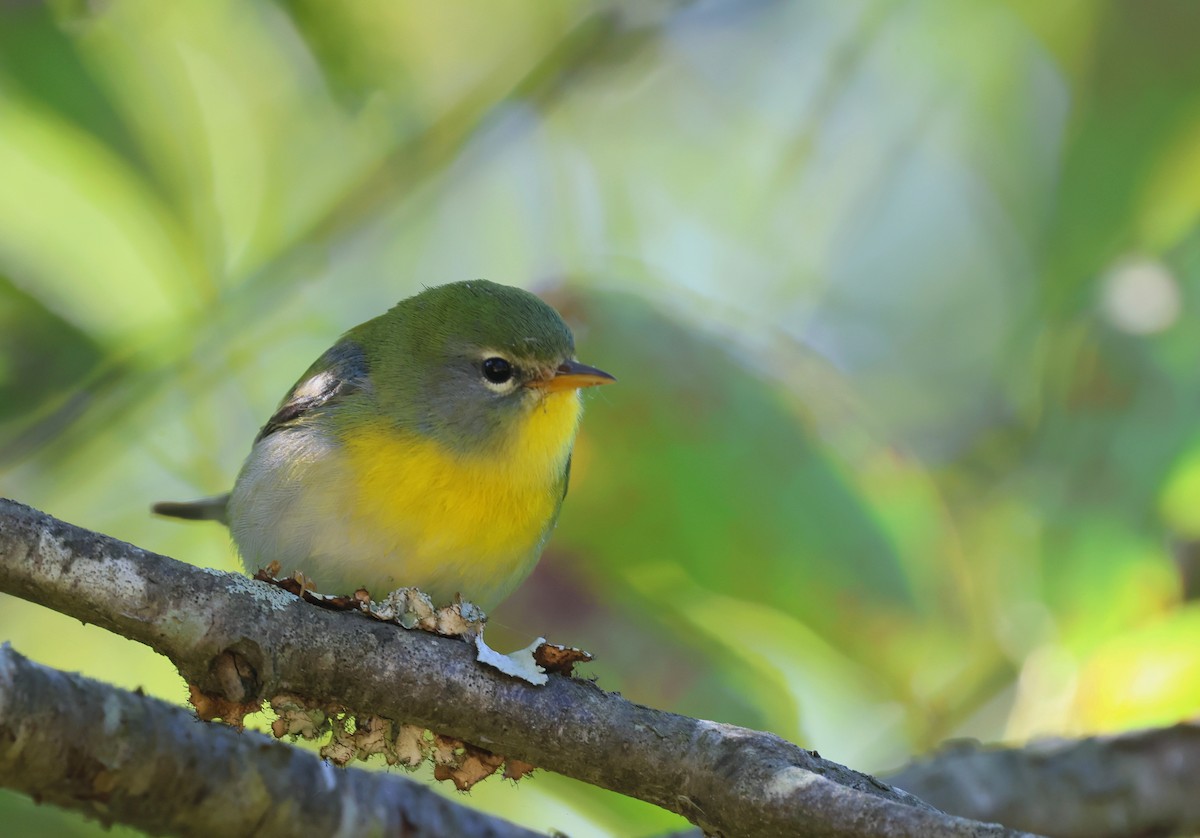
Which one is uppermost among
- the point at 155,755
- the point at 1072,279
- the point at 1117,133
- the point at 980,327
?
the point at 980,327

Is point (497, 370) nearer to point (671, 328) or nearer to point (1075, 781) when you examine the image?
point (671, 328)

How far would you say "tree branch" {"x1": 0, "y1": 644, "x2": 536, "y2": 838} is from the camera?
2.30 meters

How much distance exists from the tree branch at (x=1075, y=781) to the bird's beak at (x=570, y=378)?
163 centimetres

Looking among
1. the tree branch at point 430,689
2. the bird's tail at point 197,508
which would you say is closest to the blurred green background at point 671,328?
the bird's tail at point 197,508

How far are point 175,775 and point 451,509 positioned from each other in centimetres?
116

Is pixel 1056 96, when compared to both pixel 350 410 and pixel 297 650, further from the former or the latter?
pixel 297 650

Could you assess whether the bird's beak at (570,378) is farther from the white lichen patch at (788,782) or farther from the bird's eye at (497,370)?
the white lichen patch at (788,782)

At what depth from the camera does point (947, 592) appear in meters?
3.75

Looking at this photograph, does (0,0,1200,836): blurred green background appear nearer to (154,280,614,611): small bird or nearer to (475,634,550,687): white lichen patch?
(154,280,614,611): small bird

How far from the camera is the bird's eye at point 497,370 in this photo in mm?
4043

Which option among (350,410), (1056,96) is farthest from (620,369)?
(1056,96)

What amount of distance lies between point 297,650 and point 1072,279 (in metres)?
3.09

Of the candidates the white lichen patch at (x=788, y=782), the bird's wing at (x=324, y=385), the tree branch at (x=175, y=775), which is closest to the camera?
the white lichen patch at (x=788, y=782)

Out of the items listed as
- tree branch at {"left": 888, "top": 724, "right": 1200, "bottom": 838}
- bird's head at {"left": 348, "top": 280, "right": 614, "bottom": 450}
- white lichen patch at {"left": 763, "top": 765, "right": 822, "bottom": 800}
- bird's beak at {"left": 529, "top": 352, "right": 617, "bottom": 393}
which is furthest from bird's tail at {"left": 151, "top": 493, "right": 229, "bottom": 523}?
white lichen patch at {"left": 763, "top": 765, "right": 822, "bottom": 800}
